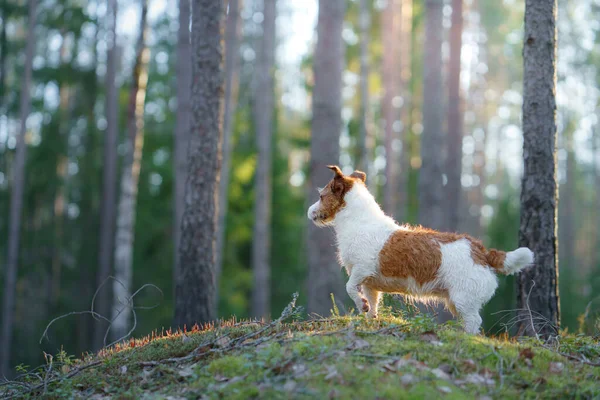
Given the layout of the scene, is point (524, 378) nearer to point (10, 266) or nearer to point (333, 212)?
point (333, 212)

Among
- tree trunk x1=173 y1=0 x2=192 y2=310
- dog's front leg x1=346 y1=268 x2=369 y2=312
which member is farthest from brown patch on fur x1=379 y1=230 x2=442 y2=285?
tree trunk x1=173 y1=0 x2=192 y2=310

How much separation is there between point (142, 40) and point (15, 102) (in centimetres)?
1203

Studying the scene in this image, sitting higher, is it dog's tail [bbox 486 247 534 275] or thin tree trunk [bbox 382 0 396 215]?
thin tree trunk [bbox 382 0 396 215]

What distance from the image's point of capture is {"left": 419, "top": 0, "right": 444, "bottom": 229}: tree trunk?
15.4m

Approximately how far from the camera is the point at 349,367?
542cm

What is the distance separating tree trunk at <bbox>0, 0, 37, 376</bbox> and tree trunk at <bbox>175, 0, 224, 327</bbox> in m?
15.3

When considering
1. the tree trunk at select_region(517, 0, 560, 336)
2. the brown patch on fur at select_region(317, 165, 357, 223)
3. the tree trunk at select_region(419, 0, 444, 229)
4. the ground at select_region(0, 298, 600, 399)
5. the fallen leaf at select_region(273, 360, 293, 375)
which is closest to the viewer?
the ground at select_region(0, 298, 600, 399)

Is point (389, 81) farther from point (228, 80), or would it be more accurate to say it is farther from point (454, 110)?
point (228, 80)

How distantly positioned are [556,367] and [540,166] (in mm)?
3402

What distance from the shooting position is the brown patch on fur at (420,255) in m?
7.01

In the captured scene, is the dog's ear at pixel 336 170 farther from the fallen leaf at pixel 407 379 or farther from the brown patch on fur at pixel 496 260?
the fallen leaf at pixel 407 379

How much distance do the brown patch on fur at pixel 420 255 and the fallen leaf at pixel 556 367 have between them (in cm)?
130

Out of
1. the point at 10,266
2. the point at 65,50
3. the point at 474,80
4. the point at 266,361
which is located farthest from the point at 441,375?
the point at 474,80

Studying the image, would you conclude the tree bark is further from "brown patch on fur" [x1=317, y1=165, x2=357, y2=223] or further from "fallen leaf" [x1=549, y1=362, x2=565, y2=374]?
"fallen leaf" [x1=549, y1=362, x2=565, y2=374]
